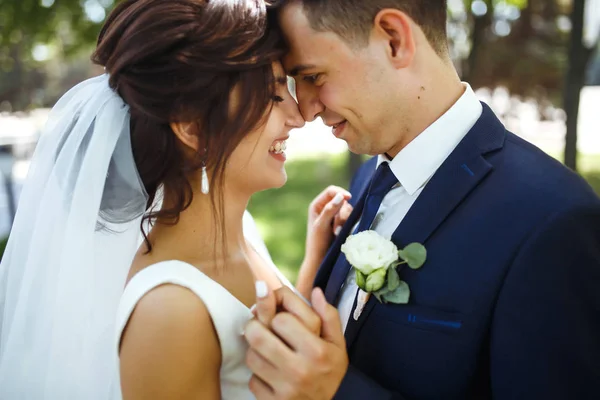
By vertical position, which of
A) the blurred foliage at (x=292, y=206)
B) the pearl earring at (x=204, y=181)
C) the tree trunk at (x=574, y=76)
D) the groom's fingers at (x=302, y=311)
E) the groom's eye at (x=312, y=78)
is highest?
the groom's eye at (x=312, y=78)

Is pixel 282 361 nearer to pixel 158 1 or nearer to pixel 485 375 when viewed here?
pixel 485 375

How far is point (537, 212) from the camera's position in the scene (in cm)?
A: 194

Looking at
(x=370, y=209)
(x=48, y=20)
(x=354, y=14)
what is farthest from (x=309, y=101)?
(x=48, y=20)

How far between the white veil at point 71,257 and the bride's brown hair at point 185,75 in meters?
0.11

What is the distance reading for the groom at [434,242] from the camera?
6.04ft

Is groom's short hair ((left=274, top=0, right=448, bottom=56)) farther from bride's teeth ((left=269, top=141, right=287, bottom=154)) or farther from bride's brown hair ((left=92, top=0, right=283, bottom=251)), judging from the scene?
bride's teeth ((left=269, top=141, right=287, bottom=154))

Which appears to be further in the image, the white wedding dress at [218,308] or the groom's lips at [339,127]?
the groom's lips at [339,127]

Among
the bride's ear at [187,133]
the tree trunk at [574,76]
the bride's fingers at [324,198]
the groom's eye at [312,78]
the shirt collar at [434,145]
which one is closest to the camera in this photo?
the bride's ear at [187,133]

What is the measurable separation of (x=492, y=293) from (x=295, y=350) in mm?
671

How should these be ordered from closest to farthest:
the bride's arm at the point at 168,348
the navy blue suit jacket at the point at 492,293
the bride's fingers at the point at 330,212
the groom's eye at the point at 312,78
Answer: the navy blue suit jacket at the point at 492,293 < the bride's arm at the point at 168,348 < the groom's eye at the point at 312,78 < the bride's fingers at the point at 330,212

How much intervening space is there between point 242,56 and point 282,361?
3.60ft

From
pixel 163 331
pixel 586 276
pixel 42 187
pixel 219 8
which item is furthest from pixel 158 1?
pixel 586 276

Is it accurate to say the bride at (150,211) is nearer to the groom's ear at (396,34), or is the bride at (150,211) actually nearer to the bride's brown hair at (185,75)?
the bride's brown hair at (185,75)

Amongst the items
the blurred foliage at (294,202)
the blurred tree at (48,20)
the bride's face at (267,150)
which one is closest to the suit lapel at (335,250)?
the bride's face at (267,150)
